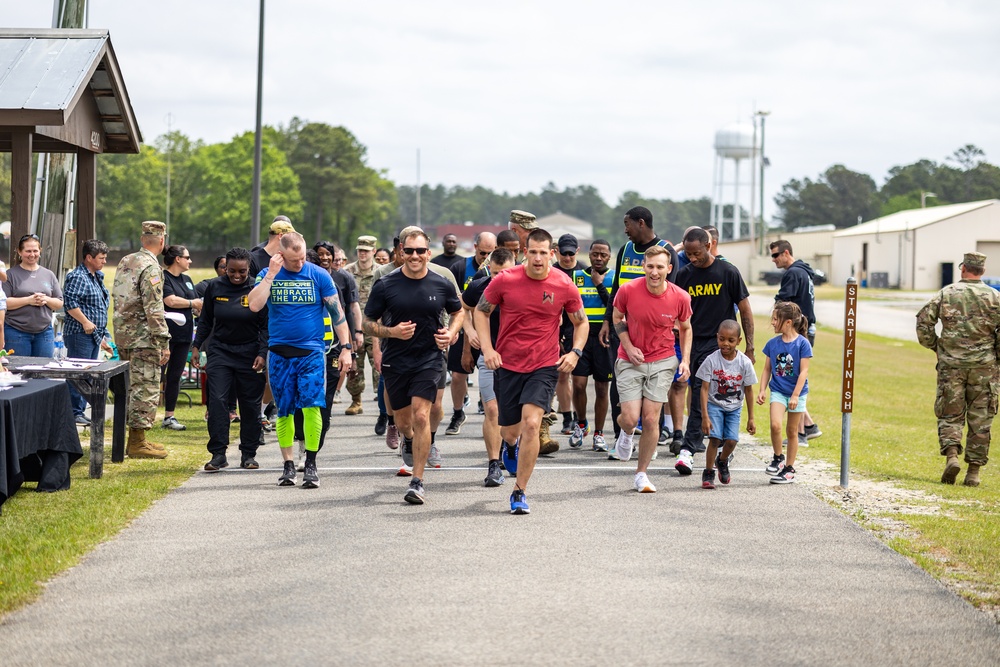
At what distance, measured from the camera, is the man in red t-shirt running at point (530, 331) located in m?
9.02

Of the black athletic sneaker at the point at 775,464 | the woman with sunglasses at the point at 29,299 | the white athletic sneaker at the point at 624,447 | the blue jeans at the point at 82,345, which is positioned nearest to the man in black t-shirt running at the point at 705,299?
the white athletic sneaker at the point at 624,447

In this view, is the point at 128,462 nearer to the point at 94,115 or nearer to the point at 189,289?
the point at 189,289

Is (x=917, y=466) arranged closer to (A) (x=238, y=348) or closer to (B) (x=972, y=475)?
(B) (x=972, y=475)

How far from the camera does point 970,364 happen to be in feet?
37.1

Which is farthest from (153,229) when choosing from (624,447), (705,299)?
(705,299)

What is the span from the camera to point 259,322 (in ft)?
36.6

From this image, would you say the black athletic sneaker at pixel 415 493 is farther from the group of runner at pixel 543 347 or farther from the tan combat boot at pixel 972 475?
the tan combat boot at pixel 972 475

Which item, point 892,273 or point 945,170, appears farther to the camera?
point 945,170

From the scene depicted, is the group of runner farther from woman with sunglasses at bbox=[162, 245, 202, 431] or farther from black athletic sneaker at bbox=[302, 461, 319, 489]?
woman with sunglasses at bbox=[162, 245, 202, 431]

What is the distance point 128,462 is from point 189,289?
3253 mm

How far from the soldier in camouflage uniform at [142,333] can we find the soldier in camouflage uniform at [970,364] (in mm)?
7082

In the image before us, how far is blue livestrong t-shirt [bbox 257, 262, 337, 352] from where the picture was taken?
9.93 metres

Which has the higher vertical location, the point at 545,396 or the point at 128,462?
the point at 545,396

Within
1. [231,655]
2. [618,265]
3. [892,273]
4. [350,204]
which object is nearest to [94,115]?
[618,265]
